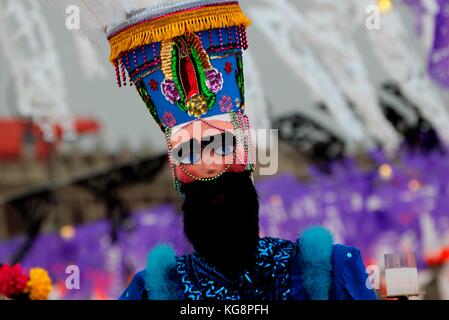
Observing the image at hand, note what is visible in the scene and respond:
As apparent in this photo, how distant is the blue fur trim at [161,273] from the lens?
13.6ft

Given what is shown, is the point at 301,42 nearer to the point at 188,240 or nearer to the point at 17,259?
the point at 17,259

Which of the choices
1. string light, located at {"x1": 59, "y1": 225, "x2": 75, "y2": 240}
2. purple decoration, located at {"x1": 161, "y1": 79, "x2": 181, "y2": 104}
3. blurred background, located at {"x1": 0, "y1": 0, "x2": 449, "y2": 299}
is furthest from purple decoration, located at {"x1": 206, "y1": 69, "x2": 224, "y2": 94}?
string light, located at {"x1": 59, "y1": 225, "x2": 75, "y2": 240}

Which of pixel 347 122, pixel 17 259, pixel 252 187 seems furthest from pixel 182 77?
pixel 17 259

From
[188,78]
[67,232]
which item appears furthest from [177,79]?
[67,232]

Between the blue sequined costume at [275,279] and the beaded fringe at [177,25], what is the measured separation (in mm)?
785

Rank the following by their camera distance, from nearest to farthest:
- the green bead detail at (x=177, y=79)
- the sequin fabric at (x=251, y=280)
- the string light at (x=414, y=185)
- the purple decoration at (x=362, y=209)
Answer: the sequin fabric at (x=251, y=280)
the green bead detail at (x=177, y=79)
the purple decoration at (x=362, y=209)
the string light at (x=414, y=185)

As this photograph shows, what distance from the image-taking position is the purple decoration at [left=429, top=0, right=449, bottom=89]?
1859 cm

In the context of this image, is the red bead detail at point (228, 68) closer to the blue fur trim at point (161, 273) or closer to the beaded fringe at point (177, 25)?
the beaded fringe at point (177, 25)

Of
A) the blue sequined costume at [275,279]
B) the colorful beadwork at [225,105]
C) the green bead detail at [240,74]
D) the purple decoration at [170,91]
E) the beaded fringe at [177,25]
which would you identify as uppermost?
the beaded fringe at [177,25]

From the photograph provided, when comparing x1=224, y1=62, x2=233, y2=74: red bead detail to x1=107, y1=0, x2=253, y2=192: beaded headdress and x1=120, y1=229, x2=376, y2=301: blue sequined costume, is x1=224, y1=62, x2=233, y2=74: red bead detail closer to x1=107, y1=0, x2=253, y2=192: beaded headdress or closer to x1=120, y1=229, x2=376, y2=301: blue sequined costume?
x1=107, y1=0, x2=253, y2=192: beaded headdress

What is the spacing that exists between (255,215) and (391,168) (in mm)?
19789

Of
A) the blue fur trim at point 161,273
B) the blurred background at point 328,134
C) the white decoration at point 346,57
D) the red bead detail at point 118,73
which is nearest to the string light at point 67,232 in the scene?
the blurred background at point 328,134

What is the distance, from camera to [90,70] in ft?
55.5

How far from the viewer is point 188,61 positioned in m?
4.26
